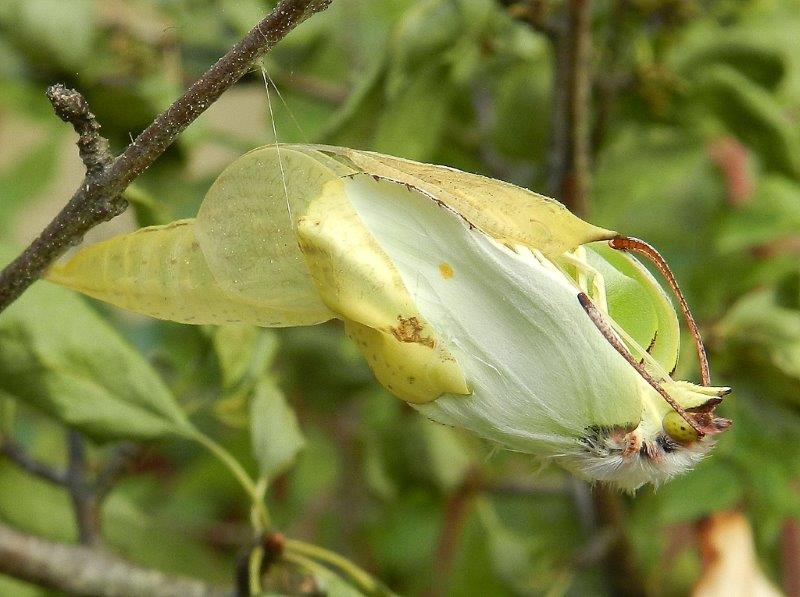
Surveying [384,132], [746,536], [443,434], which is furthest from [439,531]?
[384,132]

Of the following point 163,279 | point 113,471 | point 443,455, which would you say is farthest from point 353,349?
point 163,279

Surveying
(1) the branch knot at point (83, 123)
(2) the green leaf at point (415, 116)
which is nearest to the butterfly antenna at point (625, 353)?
(1) the branch knot at point (83, 123)

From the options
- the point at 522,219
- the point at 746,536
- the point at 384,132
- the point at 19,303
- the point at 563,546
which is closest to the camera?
the point at 522,219

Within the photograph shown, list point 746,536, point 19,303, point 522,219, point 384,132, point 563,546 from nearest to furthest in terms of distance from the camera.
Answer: point 522,219 → point 19,303 → point 384,132 → point 746,536 → point 563,546

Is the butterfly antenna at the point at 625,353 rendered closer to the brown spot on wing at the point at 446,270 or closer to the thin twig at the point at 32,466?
the brown spot on wing at the point at 446,270

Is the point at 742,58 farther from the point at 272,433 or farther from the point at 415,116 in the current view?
the point at 272,433

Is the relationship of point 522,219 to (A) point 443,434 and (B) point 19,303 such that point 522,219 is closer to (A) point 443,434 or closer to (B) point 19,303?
(B) point 19,303
